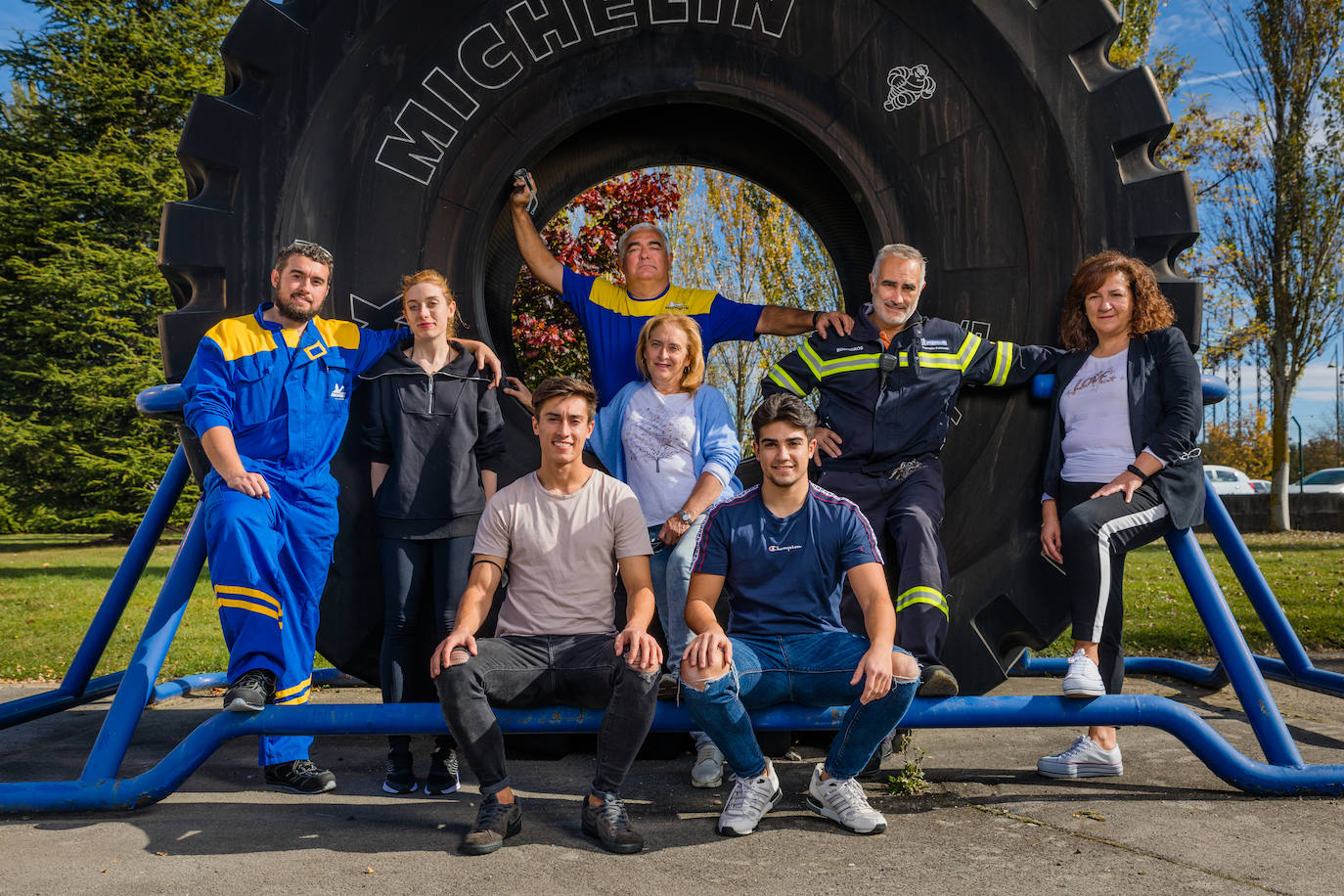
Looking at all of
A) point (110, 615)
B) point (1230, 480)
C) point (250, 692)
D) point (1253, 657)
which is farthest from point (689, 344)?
point (1230, 480)

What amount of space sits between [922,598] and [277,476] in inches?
78.5

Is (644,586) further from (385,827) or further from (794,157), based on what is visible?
(794,157)

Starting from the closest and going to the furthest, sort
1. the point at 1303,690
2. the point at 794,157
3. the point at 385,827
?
the point at 385,827
the point at 794,157
the point at 1303,690

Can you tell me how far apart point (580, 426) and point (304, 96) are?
1280mm

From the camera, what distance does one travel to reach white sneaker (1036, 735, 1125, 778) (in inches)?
127

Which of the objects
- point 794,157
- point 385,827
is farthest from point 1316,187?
point 385,827

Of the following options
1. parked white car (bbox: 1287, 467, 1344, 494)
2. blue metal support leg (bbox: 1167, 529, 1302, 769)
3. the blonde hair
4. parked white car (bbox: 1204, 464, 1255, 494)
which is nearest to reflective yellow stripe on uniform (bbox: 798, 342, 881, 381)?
the blonde hair

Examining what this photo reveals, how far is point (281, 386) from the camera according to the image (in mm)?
3211

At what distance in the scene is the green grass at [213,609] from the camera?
611 cm

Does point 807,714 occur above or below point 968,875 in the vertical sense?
above

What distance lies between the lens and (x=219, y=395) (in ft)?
10.2

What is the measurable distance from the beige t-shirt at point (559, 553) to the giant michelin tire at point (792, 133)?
0.62m

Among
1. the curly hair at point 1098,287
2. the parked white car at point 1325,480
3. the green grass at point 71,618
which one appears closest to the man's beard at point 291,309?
the curly hair at point 1098,287

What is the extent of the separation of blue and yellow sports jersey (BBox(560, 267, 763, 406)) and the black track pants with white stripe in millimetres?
1282
